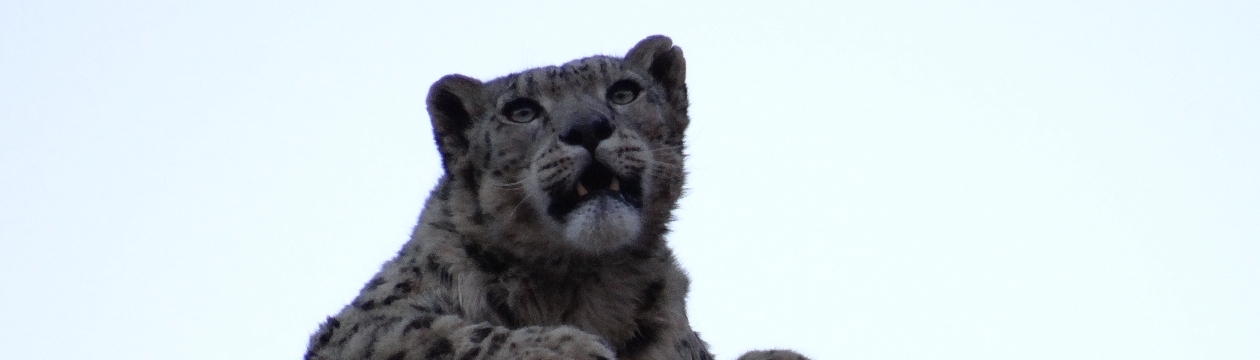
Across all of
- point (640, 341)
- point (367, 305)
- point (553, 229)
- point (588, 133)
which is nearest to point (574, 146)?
point (588, 133)

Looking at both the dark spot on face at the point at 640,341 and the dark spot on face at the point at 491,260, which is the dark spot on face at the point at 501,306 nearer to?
the dark spot on face at the point at 491,260

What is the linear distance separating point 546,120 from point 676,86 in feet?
4.81

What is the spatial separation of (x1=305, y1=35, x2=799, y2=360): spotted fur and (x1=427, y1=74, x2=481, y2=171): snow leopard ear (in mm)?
32

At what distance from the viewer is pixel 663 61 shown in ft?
36.4

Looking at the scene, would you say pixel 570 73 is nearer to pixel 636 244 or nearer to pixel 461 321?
pixel 636 244

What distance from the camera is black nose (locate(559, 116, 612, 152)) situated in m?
9.31

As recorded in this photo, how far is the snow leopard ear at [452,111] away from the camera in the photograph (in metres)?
10.5

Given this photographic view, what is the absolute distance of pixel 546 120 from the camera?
389 inches

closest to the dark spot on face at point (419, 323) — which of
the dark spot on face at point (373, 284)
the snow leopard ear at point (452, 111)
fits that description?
the dark spot on face at point (373, 284)

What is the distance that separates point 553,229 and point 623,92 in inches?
52.3

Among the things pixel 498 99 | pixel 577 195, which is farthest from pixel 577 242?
pixel 498 99

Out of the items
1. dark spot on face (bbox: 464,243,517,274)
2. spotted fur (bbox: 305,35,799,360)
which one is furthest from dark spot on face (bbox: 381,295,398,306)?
dark spot on face (bbox: 464,243,517,274)

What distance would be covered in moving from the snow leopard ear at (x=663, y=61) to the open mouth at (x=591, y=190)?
70.4 inches

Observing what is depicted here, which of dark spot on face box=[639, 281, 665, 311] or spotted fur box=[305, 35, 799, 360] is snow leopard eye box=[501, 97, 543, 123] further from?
dark spot on face box=[639, 281, 665, 311]
